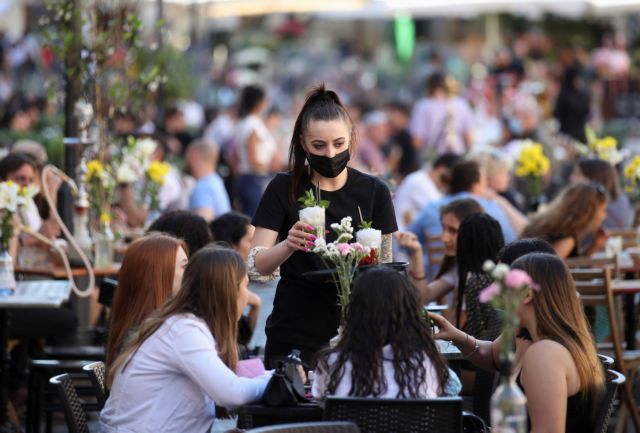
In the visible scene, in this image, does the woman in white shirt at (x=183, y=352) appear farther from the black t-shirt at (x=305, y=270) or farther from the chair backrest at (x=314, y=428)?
the chair backrest at (x=314, y=428)

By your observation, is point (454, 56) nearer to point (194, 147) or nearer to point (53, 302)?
point (194, 147)

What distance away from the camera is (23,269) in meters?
8.06

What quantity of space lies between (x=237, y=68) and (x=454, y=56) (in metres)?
5.19

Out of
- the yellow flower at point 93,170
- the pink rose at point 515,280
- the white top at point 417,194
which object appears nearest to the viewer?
the pink rose at point 515,280

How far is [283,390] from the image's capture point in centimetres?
405

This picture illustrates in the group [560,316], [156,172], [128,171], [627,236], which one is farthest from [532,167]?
[560,316]

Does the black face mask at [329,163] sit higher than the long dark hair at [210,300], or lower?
higher

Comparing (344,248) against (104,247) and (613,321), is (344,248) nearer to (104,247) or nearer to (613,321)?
(613,321)

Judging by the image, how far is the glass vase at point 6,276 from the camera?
6.73 m

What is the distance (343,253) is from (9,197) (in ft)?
10.2

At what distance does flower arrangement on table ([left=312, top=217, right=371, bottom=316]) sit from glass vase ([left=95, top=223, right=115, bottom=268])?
12.5 ft

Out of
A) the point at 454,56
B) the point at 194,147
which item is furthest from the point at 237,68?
the point at 194,147

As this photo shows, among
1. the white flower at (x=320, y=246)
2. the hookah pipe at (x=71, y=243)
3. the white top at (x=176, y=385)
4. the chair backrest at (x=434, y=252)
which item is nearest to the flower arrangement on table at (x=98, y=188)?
the hookah pipe at (x=71, y=243)

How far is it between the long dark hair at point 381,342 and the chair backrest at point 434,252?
4297mm
